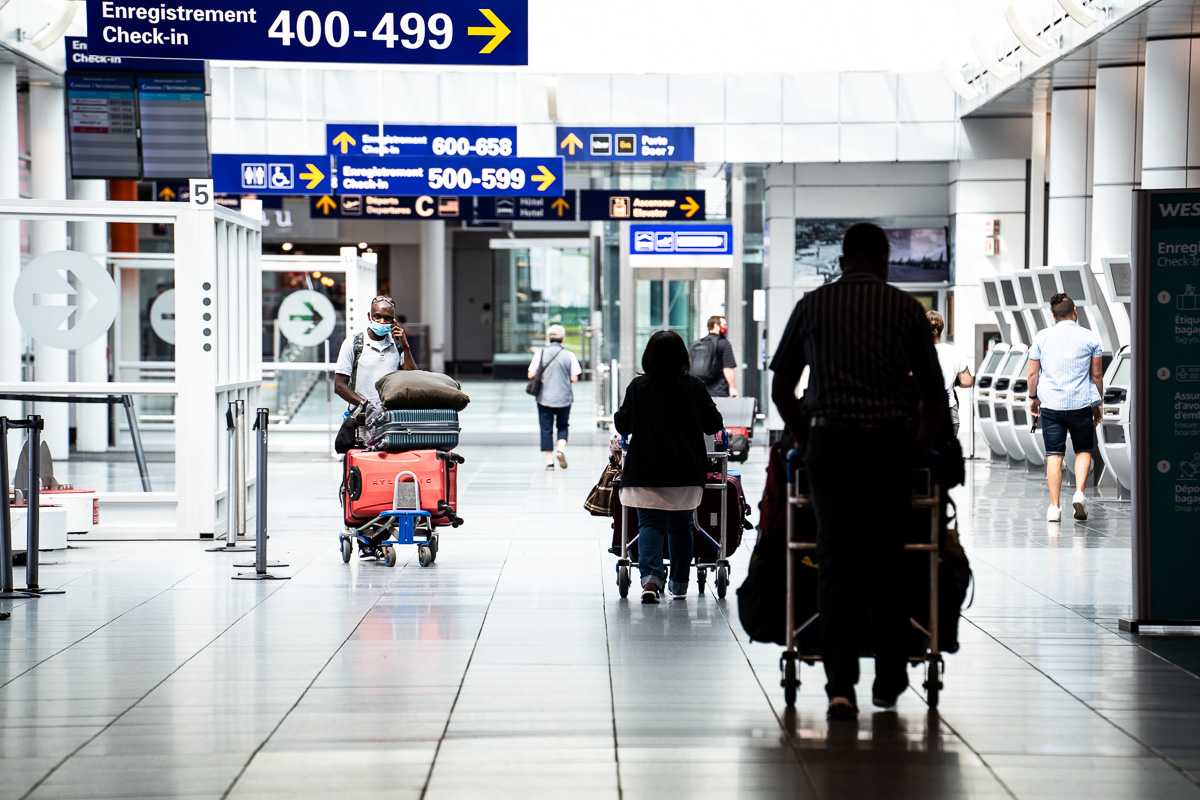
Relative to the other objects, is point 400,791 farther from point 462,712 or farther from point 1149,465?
point 1149,465

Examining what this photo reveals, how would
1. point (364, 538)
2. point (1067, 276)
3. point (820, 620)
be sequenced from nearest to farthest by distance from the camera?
point (820, 620)
point (364, 538)
point (1067, 276)

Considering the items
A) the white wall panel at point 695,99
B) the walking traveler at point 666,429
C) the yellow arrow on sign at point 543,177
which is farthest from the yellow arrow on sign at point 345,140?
the walking traveler at point 666,429

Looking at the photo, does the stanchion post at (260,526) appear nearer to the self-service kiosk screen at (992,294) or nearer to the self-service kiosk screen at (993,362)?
the self-service kiosk screen at (992,294)

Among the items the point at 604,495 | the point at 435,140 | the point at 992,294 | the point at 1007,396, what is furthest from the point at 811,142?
the point at 604,495

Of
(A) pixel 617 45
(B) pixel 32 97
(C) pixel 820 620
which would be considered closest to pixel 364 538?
(C) pixel 820 620

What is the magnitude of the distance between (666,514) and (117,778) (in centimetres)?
350

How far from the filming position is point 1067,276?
44.3 feet

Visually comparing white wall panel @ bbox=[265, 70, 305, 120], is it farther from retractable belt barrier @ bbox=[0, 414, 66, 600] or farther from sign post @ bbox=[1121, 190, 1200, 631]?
sign post @ bbox=[1121, 190, 1200, 631]

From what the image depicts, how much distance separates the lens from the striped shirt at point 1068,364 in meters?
10.5

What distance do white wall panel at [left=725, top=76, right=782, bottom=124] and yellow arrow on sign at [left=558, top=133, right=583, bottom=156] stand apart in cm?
207

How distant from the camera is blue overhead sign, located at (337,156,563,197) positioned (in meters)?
16.2

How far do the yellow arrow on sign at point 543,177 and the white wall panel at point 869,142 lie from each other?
4582mm

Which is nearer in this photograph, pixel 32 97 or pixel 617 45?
pixel 32 97

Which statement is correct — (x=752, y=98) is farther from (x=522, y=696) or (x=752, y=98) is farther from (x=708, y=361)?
(x=522, y=696)
